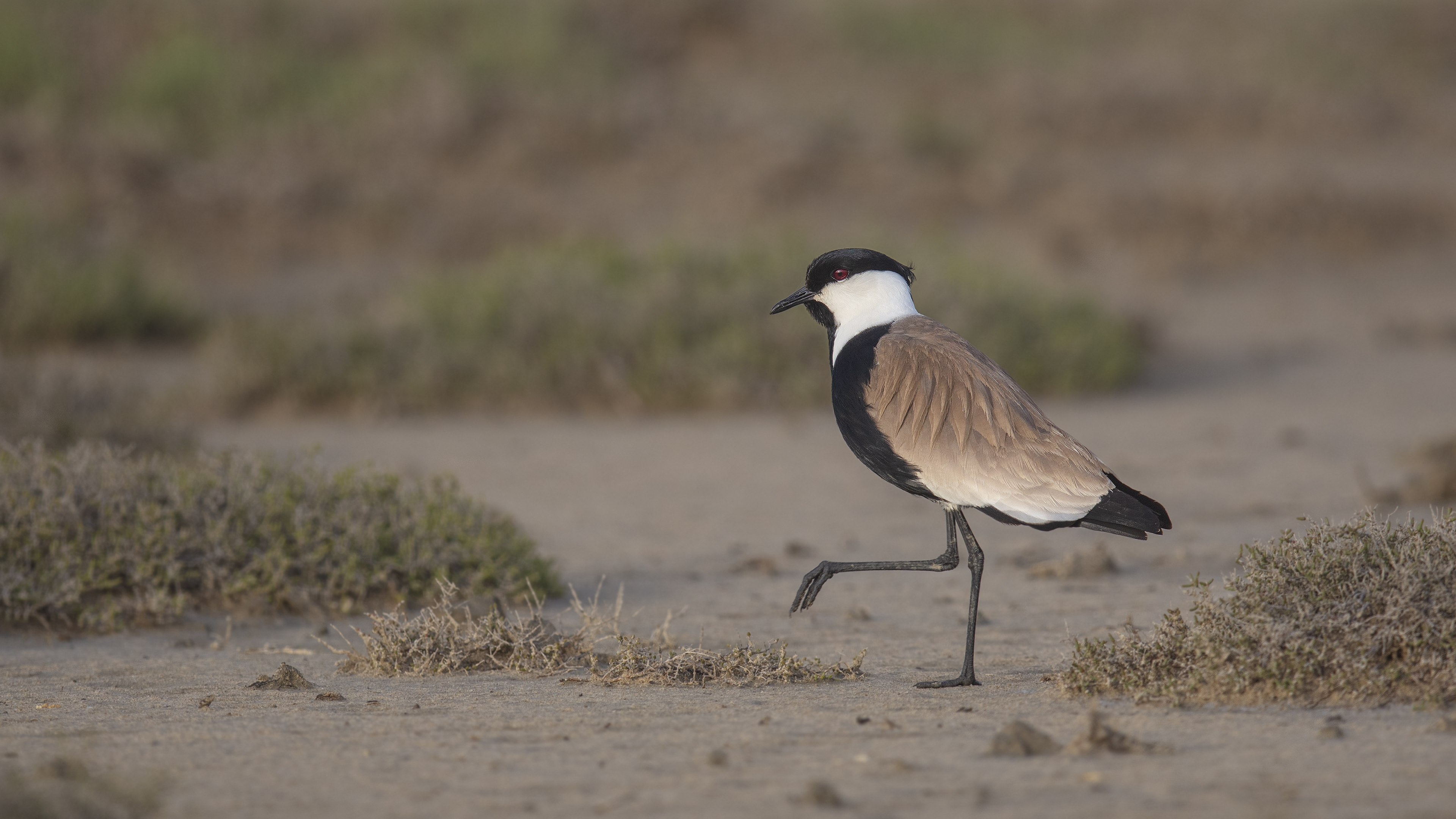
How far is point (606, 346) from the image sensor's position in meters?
12.0

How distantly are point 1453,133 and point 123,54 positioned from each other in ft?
63.3

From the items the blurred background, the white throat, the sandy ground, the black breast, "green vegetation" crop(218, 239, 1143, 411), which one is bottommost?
the sandy ground

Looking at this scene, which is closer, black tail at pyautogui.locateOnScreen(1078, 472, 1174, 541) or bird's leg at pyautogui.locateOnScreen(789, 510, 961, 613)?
black tail at pyautogui.locateOnScreen(1078, 472, 1174, 541)

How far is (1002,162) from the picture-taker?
1967cm

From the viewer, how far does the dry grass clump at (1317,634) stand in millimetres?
4059

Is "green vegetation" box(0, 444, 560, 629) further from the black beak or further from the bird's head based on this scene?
the bird's head

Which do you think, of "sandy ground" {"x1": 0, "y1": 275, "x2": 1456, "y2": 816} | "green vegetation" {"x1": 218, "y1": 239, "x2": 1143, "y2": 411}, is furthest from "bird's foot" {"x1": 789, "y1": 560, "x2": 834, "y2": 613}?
"green vegetation" {"x1": 218, "y1": 239, "x2": 1143, "y2": 411}

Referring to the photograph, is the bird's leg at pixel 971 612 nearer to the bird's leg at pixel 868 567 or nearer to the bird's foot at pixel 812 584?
the bird's leg at pixel 868 567

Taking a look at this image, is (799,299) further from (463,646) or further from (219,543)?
(219,543)

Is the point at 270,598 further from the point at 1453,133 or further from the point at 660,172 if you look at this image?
the point at 1453,133

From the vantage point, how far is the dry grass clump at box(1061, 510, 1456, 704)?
13.3ft

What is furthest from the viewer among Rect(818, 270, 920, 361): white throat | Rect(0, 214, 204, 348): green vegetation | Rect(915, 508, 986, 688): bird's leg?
Rect(0, 214, 204, 348): green vegetation

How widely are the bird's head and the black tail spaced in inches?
38.3

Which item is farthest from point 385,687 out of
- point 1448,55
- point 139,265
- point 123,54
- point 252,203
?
point 1448,55
